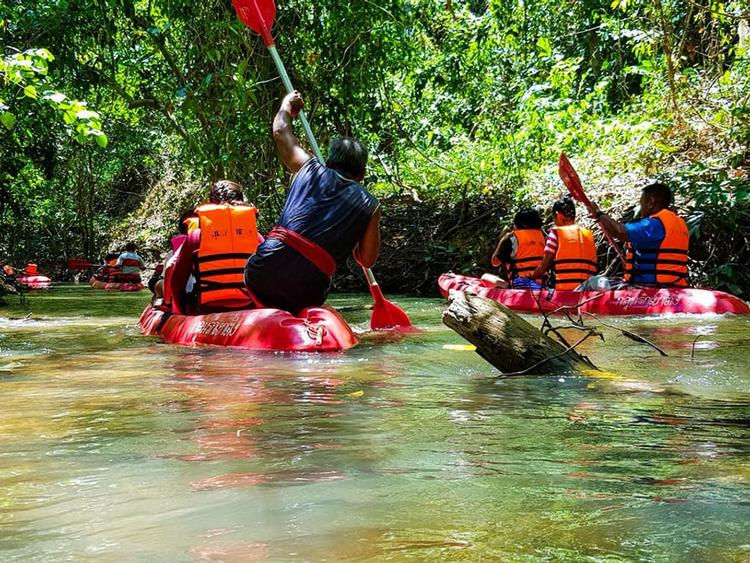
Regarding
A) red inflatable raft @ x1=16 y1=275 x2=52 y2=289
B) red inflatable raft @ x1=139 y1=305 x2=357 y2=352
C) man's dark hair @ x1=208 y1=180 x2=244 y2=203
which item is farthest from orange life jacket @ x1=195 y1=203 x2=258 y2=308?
red inflatable raft @ x1=16 y1=275 x2=52 y2=289

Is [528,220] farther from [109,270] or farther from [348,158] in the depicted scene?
[109,270]

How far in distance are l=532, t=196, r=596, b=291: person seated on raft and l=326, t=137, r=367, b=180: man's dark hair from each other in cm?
367

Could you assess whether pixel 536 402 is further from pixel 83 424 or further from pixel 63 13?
pixel 63 13

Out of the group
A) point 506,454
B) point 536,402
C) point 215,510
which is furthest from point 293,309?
point 215,510

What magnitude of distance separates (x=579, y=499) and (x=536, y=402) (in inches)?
53.2

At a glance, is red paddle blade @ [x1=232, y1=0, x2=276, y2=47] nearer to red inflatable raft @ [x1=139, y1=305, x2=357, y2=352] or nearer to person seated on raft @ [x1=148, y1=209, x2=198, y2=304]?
person seated on raft @ [x1=148, y1=209, x2=198, y2=304]

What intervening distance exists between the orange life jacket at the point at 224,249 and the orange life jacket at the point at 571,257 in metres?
3.85

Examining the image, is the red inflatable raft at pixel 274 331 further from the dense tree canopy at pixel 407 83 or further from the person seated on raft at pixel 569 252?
the person seated on raft at pixel 569 252

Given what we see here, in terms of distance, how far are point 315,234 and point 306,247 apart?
3.9 inches

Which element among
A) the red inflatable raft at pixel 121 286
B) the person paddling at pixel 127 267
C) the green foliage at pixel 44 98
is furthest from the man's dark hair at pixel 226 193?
the person paddling at pixel 127 267

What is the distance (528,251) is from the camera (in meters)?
9.33

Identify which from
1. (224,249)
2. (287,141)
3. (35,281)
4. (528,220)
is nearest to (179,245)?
(224,249)

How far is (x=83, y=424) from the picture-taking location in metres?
2.65

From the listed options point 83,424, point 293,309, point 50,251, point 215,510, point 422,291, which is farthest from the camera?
point 50,251
